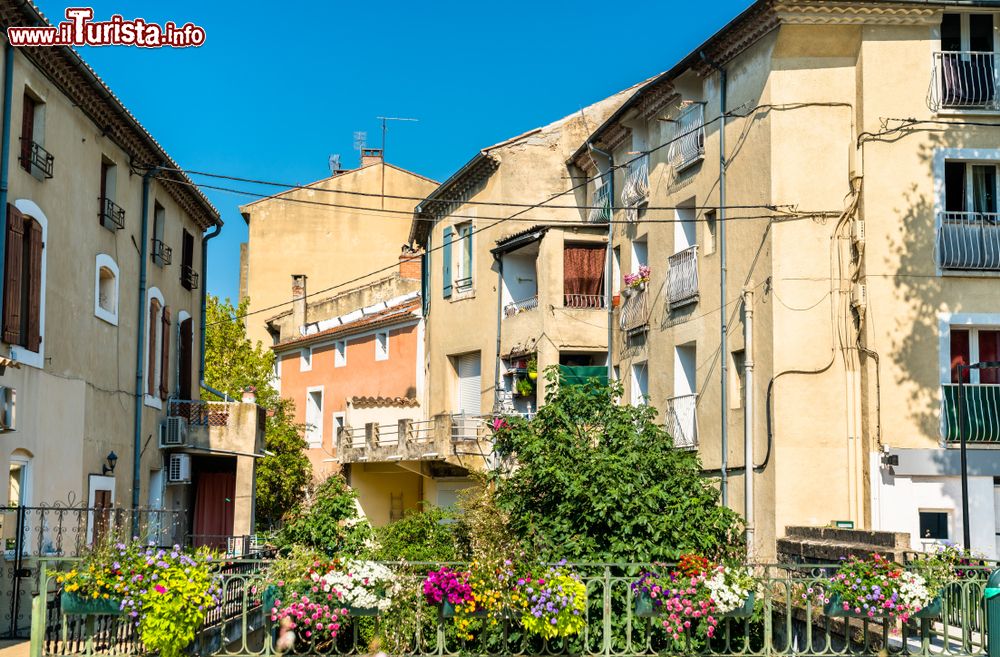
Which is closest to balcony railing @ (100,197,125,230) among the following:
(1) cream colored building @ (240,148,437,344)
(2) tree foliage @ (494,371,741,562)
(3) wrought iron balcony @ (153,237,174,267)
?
(3) wrought iron balcony @ (153,237,174,267)

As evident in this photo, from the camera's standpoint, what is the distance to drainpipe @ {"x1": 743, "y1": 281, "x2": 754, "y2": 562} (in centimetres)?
2030

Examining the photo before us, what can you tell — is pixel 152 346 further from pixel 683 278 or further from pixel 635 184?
pixel 683 278

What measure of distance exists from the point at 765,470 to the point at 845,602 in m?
8.13

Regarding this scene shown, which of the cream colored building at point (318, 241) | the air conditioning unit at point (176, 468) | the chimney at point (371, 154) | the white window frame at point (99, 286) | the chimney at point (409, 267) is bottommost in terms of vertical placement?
the air conditioning unit at point (176, 468)

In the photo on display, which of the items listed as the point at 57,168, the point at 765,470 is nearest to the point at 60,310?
the point at 57,168

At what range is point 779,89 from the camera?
20.3 m

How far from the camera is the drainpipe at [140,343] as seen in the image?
24.0 metres

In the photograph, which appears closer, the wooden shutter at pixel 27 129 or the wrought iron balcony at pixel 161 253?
the wooden shutter at pixel 27 129

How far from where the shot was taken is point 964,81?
66.0ft

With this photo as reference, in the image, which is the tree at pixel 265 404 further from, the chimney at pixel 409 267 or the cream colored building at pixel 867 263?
the cream colored building at pixel 867 263

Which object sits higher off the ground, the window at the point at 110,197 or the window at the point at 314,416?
the window at the point at 110,197

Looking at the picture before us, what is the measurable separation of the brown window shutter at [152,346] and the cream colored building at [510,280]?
7.49 m

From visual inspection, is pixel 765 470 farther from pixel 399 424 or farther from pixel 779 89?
pixel 399 424

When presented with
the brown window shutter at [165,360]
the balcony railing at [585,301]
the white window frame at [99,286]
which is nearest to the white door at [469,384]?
the balcony railing at [585,301]
